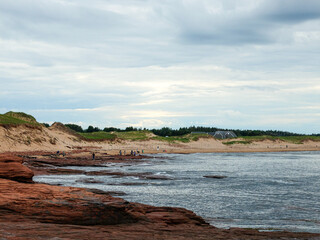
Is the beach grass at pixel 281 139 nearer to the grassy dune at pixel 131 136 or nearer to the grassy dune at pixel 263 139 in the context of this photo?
the grassy dune at pixel 263 139

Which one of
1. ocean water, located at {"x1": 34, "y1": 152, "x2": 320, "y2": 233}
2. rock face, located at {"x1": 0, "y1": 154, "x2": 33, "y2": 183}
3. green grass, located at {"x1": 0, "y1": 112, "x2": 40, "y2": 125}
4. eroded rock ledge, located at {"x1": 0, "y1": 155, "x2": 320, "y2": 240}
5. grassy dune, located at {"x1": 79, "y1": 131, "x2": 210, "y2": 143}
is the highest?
green grass, located at {"x1": 0, "y1": 112, "x2": 40, "y2": 125}

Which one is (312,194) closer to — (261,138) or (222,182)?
(222,182)

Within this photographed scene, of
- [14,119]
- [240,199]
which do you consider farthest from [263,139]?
[240,199]

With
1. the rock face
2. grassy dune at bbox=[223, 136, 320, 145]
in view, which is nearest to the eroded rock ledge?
the rock face

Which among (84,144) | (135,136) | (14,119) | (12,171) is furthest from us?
(135,136)

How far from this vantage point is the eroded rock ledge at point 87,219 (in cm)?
1279

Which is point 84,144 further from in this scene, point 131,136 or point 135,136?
point 135,136

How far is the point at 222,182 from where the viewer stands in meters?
40.1

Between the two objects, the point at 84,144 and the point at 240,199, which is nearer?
the point at 240,199

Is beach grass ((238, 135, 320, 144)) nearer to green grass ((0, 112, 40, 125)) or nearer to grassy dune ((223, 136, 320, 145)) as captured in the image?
grassy dune ((223, 136, 320, 145))

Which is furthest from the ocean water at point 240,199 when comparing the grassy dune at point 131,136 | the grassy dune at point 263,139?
the grassy dune at point 263,139

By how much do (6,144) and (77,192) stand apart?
2614 inches

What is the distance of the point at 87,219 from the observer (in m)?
14.6

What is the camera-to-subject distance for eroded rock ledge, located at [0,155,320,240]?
1279cm
